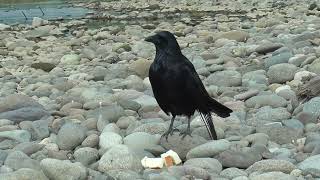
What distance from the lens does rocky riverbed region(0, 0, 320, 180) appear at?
4559 millimetres

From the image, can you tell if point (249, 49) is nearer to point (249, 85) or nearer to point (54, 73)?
point (249, 85)

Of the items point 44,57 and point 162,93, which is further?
point 44,57

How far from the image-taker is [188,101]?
5.08m

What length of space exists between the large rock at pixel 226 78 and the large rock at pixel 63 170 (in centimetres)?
354

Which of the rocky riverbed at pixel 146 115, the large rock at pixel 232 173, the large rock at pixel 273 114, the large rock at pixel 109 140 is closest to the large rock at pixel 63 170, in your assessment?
the rocky riverbed at pixel 146 115

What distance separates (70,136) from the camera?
5.45 metres

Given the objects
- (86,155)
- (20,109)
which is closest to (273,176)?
(86,155)

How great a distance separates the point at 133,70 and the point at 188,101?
408 centimetres

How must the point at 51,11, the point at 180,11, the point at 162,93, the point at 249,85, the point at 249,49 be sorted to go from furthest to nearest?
the point at 51,11 < the point at 180,11 < the point at 249,49 < the point at 249,85 < the point at 162,93

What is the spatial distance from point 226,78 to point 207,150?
3.04 meters

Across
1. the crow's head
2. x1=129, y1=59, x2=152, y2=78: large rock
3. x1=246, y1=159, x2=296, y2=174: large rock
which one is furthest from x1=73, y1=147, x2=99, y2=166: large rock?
x1=129, y1=59, x2=152, y2=78: large rock

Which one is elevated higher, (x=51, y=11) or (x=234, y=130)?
(x=234, y=130)

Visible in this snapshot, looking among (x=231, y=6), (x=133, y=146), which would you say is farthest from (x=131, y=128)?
(x=231, y=6)

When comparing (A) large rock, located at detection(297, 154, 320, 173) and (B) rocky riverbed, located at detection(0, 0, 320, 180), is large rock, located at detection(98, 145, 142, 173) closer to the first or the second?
(B) rocky riverbed, located at detection(0, 0, 320, 180)
